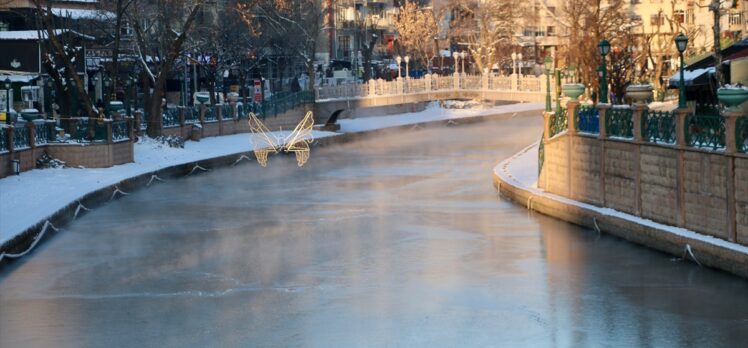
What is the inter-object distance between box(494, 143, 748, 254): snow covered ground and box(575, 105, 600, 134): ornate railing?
5.81 feet

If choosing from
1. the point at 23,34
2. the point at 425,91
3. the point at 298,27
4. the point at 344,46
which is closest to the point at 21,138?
the point at 23,34

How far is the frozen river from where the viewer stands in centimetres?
2064

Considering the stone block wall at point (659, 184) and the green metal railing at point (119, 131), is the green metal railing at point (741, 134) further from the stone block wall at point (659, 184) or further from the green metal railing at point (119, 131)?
the green metal railing at point (119, 131)

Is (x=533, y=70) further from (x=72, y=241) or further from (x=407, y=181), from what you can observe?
(x=72, y=241)

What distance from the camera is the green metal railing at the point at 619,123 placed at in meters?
30.9

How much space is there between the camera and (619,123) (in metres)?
31.7

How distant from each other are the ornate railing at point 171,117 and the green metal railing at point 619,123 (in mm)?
26677

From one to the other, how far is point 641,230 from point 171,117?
3050 cm

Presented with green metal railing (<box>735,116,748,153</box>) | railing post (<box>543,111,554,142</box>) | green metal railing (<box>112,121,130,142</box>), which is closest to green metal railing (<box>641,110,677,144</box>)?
green metal railing (<box>735,116,748,153</box>)

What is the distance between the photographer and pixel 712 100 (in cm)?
4106

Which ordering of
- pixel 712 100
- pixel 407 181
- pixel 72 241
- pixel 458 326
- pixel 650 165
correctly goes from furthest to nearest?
pixel 407 181 → pixel 712 100 → pixel 72 241 → pixel 650 165 → pixel 458 326

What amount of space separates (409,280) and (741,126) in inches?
258

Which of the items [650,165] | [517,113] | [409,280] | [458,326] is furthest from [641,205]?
[517,113]

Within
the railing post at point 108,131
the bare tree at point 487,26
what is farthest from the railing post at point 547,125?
the bare tree at point 487,26
